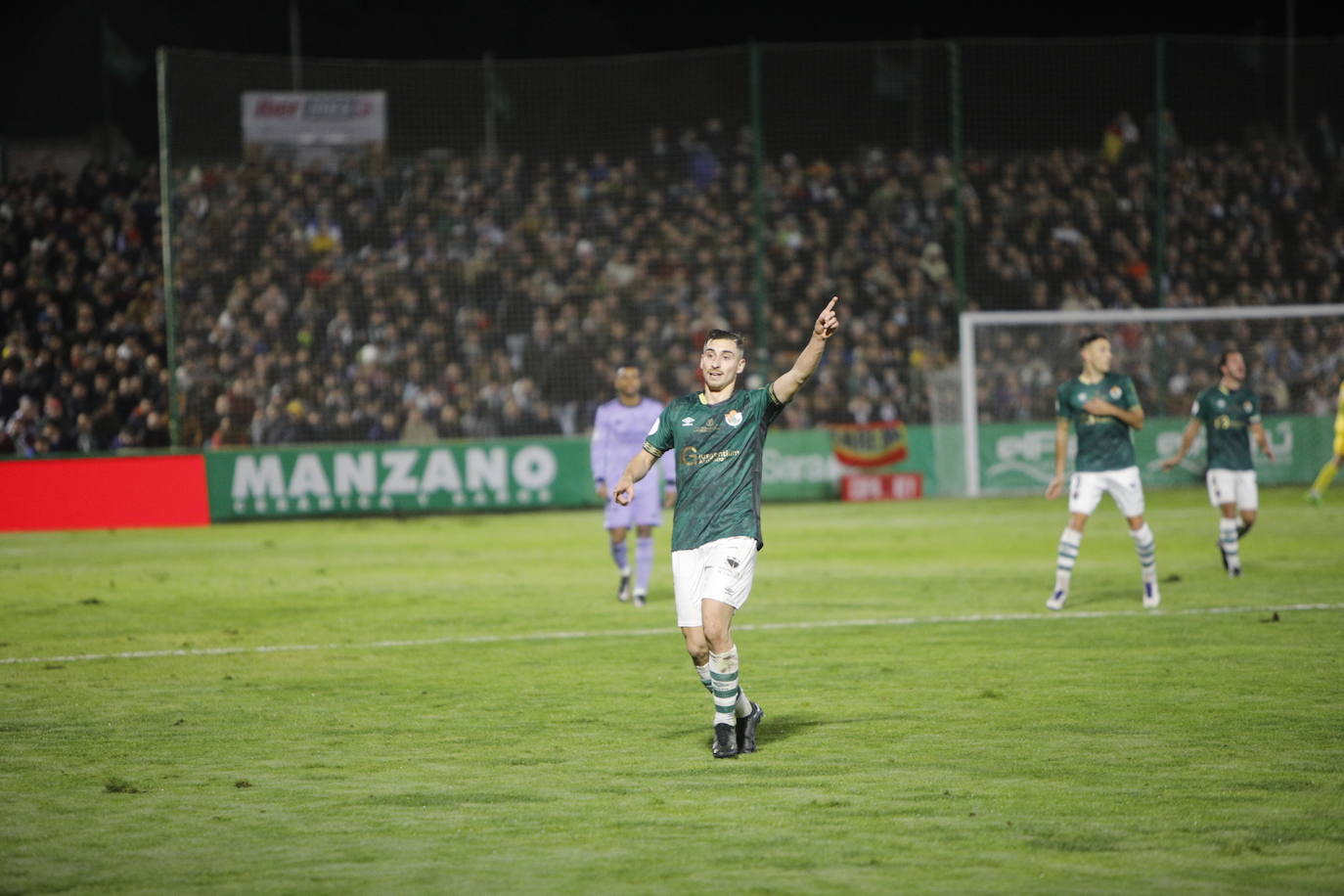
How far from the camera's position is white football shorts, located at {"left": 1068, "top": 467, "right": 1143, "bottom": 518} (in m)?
14.6

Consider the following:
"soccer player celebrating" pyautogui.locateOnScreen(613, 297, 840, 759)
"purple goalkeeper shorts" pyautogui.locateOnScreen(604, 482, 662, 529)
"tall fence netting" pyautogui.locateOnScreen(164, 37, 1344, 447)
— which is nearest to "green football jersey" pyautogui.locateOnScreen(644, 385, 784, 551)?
"soccer player celebrating" pyautogui.locateOnScreen(613, 297, 840, 759)

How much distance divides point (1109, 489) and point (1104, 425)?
2.10 ft

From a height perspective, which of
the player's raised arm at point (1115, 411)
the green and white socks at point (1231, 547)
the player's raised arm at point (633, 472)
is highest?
the player's raised arm at point (1115, 411)

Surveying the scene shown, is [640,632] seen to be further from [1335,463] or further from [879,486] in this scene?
[879,486]

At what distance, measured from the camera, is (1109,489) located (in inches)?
583

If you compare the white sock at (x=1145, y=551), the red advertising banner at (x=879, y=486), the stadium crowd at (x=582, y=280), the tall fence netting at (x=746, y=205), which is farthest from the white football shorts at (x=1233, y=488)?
the tall fence netting at (x=746, y=205)

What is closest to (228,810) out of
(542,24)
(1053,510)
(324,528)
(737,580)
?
(737,580)

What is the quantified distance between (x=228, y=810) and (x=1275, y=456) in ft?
84.8

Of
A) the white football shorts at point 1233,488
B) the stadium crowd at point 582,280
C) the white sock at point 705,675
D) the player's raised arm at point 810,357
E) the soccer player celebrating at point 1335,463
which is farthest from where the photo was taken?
the stadium crowd at point 582,280

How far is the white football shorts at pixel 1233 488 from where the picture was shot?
17.4 m

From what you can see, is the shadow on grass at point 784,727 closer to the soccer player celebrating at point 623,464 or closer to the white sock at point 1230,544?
the soccer player celebrating at point 623,464

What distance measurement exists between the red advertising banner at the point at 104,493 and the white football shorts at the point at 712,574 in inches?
809

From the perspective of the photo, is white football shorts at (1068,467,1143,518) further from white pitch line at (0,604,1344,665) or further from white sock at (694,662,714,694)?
white sock at (694,662,714,694)

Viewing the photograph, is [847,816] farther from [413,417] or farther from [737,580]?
[413,417]
